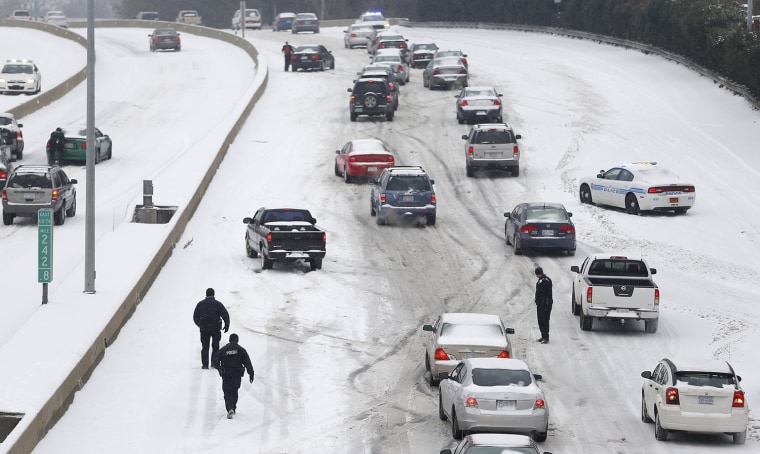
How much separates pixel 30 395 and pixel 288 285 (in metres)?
11.4

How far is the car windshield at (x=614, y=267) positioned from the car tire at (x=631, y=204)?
12.0m

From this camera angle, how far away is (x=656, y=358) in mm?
25391

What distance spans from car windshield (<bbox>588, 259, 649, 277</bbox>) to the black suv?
2868 cm

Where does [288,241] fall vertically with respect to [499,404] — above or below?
below

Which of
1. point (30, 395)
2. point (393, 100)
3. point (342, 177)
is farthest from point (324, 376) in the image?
point (393, 100)

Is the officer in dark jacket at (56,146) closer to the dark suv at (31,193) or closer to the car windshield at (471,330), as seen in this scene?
the dark suv at (31,193)

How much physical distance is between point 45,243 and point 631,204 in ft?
63.7

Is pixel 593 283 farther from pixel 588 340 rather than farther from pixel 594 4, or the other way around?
pixel 594 4

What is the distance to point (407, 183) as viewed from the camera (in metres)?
38.0

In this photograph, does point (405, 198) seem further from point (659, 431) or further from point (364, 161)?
point (659, 431)

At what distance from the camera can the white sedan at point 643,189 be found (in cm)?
3894

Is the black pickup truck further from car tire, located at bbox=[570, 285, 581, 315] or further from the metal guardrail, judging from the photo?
the metal guardrail

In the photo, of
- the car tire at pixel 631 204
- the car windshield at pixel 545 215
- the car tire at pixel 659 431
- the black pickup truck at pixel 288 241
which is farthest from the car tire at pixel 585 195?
the car tire at pixel 659 431

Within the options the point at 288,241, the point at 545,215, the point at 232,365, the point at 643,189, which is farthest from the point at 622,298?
the point at 643,189
